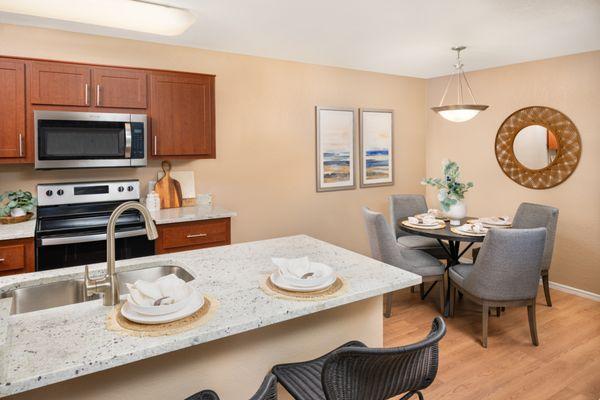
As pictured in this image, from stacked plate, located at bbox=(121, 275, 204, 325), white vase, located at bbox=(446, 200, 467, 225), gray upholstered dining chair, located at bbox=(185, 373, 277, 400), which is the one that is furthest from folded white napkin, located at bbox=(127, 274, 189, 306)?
white vase, located at bbox=(446, 200, 467, 225)

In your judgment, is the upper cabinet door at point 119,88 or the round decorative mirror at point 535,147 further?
the round decorative mirror at point 535,147

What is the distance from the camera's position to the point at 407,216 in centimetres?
447

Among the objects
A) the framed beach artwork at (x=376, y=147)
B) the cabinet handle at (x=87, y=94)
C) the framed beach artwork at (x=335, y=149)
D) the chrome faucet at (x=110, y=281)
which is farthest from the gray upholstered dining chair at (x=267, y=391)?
the framed beach artwork at (x=376, y=147)

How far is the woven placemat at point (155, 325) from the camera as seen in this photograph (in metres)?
1.21

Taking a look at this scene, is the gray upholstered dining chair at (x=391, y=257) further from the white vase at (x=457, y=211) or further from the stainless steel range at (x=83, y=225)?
the stainless steel range at (x=83, y=225)

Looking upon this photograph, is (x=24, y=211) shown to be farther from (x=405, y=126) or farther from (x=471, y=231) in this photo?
(x=405, y=126)

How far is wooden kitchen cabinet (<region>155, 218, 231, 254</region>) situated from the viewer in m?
3.15

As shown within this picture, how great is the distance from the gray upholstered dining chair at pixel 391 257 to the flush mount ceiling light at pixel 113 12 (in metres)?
2.12

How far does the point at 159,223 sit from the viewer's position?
10.2ft

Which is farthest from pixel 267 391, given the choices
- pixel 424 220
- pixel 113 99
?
pixel 424 220

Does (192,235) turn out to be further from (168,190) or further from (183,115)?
(183,115)

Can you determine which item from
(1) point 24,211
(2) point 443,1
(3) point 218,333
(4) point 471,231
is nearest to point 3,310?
(3) point 218,333

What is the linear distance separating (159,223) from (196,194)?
2.61ft

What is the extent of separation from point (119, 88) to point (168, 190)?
95 cm
